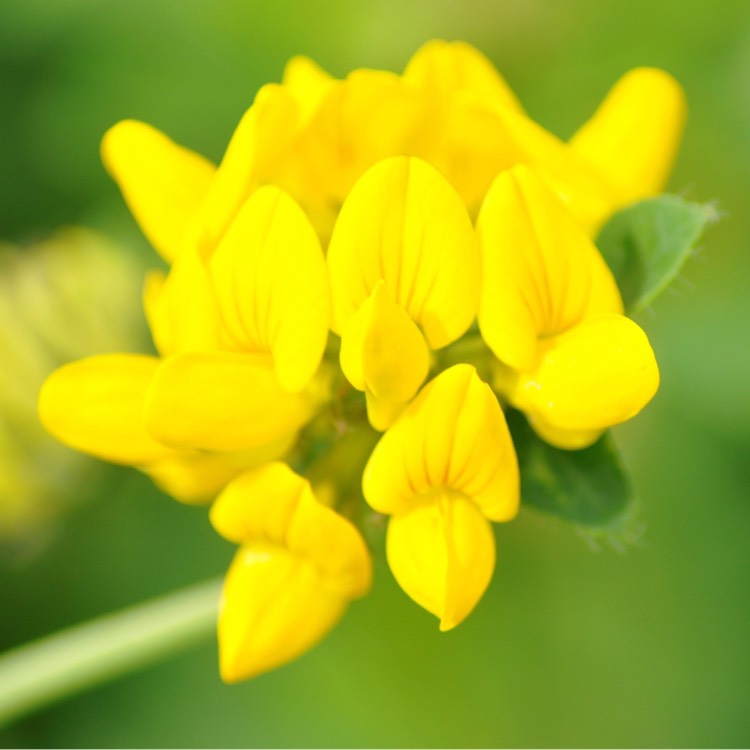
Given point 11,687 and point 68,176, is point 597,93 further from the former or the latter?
point 11,687

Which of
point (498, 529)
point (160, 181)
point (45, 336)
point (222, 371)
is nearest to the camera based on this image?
point (222, 371)

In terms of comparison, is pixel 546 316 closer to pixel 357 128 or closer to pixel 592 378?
pixel 592 378

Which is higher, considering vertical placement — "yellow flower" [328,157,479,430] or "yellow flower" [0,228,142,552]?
"yellow flower" [328,157,479,430]

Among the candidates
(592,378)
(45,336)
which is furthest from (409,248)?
(45,336)

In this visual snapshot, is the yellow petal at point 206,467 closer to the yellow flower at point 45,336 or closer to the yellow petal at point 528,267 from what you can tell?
the yellow petal at point 528,267

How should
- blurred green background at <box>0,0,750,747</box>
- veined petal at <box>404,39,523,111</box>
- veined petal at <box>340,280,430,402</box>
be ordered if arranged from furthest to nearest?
blurred green background at <box>0,0,750,747</box> < veined petal at <box>404,39,523,111</box> < veined petal at <box>340,280,430,402</box>

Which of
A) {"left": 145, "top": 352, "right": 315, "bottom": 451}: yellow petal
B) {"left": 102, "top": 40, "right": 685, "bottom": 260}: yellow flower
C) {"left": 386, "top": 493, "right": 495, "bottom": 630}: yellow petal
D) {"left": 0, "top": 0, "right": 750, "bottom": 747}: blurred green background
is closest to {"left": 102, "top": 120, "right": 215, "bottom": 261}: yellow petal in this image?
{"left": 102, "top": 40, "right": 685, "bottom": 260}: yellow flower

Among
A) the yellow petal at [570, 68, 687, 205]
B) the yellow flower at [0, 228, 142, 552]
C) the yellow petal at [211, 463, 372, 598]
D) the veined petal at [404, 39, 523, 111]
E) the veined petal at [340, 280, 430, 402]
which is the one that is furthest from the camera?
the yellow flower at [0, 228, 142, 552]

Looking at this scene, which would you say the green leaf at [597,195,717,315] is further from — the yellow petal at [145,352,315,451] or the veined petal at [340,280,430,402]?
the yellow petal at [145,352,315,451]
